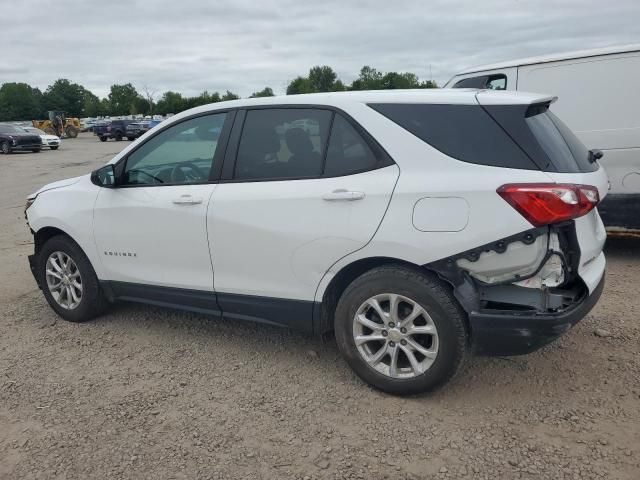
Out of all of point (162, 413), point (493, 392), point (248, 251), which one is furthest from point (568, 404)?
point (162, 413)

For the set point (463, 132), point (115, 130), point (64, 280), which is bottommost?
point (64, 280)

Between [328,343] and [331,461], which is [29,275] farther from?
[331,461]

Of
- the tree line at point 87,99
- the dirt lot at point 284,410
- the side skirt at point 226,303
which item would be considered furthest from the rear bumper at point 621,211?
the tree line at point 87,99

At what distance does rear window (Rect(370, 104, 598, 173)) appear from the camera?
2.88 meters

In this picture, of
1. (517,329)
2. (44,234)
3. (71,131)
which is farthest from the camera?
(71,131)

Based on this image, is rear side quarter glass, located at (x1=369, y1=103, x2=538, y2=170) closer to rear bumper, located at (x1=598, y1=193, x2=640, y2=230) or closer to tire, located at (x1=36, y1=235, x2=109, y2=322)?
tire, located at (x1=36, y1=235, x2=109, y2=322)

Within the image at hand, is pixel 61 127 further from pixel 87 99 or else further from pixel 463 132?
pixel 87 99

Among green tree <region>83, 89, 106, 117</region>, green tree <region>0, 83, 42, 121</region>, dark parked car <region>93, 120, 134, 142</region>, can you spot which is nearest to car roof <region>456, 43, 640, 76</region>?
dark parked car <region>93, 120, 134, 142</region>

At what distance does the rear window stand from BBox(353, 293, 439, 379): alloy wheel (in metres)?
0.87

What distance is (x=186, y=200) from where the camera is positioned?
145 inches

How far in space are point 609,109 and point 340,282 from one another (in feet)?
11.9

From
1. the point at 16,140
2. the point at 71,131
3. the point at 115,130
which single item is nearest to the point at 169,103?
the point at 71,131

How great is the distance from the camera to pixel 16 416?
10.4ft

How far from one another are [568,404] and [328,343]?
160cm
